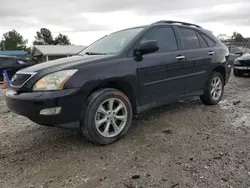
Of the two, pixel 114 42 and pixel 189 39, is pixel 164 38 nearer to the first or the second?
pixel 189 39

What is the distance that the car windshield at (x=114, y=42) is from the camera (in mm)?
4217

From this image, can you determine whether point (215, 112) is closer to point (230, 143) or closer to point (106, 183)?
point (230, 143)

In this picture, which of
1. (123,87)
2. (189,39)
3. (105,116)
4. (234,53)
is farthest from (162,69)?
(234,53)

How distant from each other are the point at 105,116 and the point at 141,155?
0.75 metres

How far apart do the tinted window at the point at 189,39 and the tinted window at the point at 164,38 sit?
0.94 feet

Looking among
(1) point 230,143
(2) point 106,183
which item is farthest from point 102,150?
(1) point 230,143

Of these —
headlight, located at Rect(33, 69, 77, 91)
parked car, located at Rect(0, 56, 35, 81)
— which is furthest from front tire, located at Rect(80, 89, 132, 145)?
parked car, located at Rect(0, 56, 35, 81)

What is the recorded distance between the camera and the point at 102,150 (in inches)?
138

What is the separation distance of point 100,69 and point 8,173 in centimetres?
169

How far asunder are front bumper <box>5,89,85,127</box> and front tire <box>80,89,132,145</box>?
0.14m

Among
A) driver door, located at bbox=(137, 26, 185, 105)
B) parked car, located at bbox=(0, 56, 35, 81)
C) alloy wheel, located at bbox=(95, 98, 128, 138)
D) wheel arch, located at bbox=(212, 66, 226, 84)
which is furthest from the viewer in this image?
parked car, located at bbox=(0, 56, 35, 81)

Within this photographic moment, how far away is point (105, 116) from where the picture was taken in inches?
144

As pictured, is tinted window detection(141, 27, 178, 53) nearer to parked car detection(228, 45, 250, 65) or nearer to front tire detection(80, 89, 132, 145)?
front tire detection(80, 89, 132, 145)

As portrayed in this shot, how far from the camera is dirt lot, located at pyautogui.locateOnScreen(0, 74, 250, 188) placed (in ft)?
9.03
